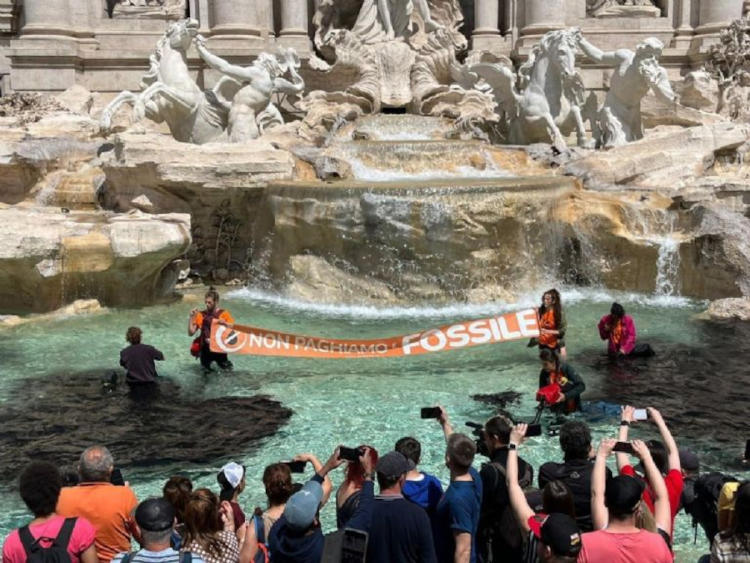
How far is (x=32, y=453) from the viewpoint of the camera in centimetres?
556

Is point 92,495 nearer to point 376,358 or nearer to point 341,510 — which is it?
point 341,510

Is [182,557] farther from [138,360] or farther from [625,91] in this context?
[625,91]

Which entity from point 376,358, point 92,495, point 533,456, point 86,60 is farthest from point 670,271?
point 86,60

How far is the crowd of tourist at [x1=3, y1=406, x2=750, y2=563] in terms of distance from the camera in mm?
2699

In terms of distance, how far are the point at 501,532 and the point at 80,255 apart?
7.31m


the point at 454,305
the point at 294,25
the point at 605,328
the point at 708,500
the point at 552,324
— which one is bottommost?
the point at 454,305

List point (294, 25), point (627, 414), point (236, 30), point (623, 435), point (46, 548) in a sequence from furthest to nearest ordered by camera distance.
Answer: point (294, 25)
point (236, 30)
point (627, 414)
point (623, 435)
point (46, 548)

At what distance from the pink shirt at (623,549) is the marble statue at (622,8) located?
1630cm

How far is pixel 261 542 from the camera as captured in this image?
3170mm

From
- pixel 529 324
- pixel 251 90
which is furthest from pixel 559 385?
pixel 251 90

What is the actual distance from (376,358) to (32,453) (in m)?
3.23

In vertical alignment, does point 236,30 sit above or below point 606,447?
above

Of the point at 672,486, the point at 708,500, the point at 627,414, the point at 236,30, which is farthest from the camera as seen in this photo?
the point at 236,30

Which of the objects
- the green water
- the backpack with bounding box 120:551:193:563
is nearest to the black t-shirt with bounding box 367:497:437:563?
the backpack with bounding box 120:551:193:563
